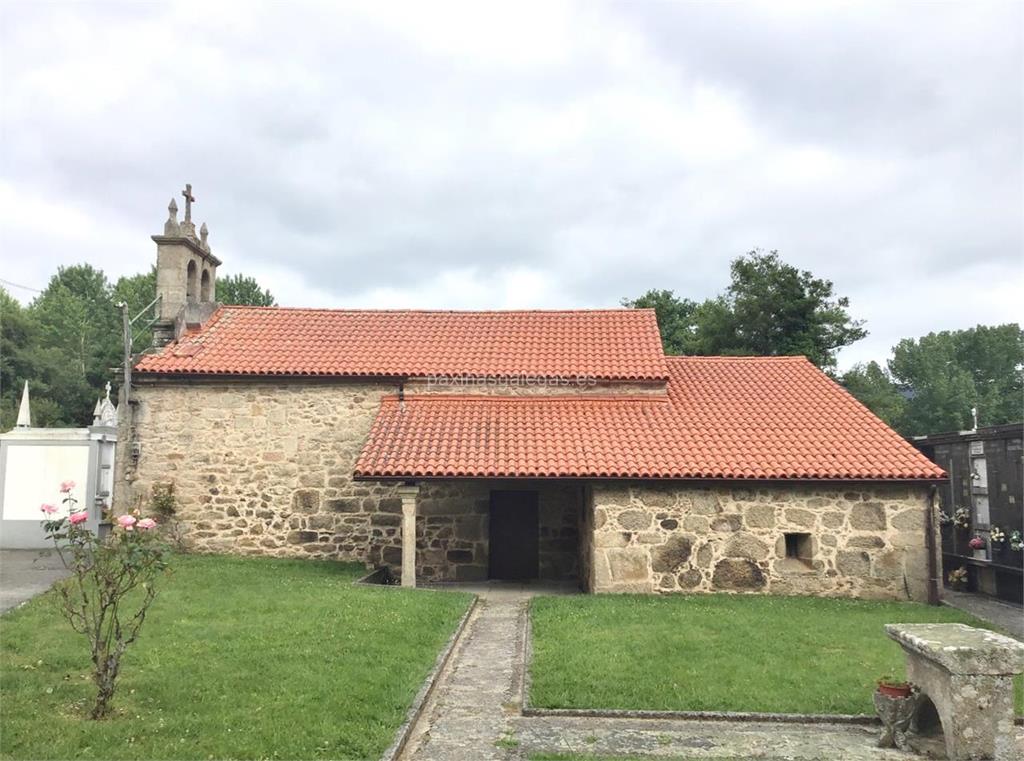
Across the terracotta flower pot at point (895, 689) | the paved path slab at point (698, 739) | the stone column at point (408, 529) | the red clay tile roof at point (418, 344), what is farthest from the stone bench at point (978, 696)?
the red clay tile roof at point (418, 344)

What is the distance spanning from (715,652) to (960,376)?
51436 mm

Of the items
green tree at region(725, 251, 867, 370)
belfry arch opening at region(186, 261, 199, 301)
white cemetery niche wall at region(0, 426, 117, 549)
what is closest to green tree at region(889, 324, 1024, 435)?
green tree at region(725, 251, 867, 370)

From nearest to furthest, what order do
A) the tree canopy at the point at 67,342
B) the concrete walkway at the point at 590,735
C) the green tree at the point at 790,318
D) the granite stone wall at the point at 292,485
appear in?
the concrete walkway at the point at 590,735 < the granite stone wall at the point at 292,485 < the green tree at the point at 790,318 < the tree canopy at the point at 67,342

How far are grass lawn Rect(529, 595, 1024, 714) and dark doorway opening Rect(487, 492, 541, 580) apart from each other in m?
3.08

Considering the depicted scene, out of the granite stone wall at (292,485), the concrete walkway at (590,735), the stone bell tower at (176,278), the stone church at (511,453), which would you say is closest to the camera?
the concrete walkway at (590,735)

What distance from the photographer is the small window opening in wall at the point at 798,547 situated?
12.6 m

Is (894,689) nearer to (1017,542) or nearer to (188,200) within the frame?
(1017,542)

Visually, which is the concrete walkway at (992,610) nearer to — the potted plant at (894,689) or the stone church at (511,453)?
the stone church at (511,453)

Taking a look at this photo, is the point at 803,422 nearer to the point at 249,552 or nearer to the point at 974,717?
the point at 974,717

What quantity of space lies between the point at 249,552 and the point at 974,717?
12.5m

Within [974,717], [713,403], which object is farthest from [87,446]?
[974,717]

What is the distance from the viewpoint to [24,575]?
1233cm

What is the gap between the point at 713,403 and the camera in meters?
15.4

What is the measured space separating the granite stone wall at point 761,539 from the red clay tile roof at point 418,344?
3.42 meters
